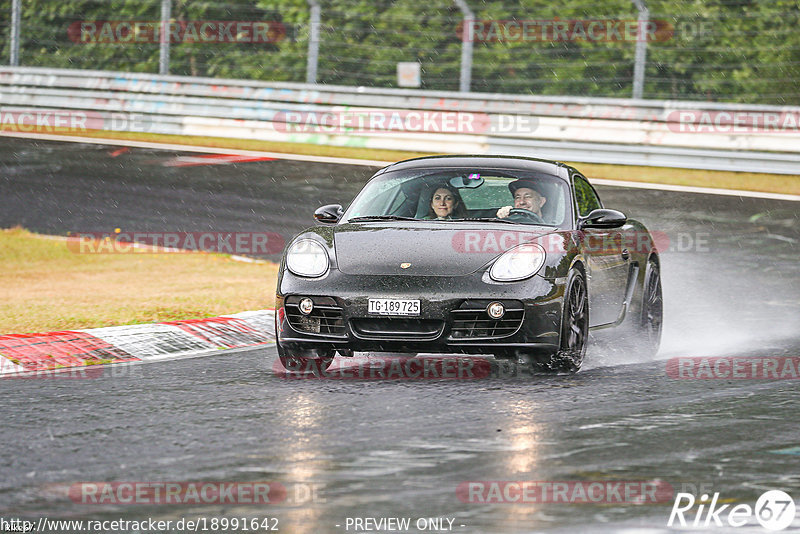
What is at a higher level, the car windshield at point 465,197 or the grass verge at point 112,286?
the car windshield at point 465,197

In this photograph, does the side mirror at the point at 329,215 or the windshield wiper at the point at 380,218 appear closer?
the windshield wiper at the point at 380,218

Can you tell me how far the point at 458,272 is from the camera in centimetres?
Answer: 805

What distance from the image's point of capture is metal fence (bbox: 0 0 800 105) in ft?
88.4

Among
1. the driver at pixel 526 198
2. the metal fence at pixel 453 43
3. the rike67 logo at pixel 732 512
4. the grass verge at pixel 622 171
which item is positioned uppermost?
the metal fence at pixel 453 43

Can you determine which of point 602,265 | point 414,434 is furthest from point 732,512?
point 602,265

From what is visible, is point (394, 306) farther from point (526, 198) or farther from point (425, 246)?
point (526, 198)

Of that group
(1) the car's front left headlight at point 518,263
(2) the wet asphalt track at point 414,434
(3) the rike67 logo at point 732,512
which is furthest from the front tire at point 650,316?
(3) the rike67 logo at point 732,512

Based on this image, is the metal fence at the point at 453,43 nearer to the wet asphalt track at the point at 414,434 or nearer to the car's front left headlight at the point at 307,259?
the car's front left headlight at the point at 307,259

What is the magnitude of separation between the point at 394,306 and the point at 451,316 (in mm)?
328

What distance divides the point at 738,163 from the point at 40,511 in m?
15.9

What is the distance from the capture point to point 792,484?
542 cm

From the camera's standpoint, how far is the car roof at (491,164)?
9.46m

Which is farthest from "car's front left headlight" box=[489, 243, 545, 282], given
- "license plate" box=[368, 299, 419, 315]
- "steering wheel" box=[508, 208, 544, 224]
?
"steering wheel" box=[508, 208, 544, 224]

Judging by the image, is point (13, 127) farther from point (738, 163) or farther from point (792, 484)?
point (792, 484)
